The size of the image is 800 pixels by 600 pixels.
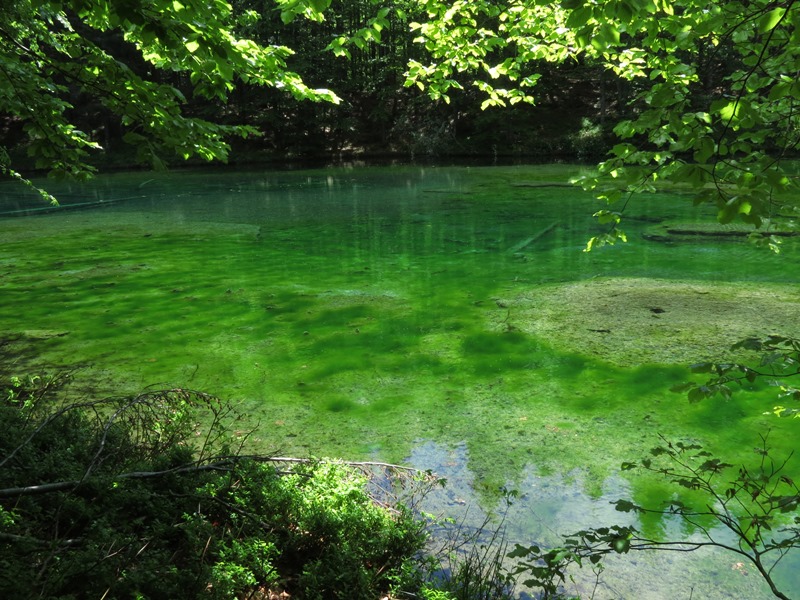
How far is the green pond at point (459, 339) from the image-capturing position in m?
2.99

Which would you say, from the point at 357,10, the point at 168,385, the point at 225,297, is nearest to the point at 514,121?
the point at 357,10

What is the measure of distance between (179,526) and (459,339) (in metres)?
3.06

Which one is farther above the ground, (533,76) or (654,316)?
(533,76)

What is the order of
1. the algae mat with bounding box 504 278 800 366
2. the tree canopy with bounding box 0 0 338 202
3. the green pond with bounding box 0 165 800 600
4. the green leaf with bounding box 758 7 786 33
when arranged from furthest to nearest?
the algae mat with bounding box 504 278 800 366 → the green pond with bounding box 0 165 800 600 → the tree canopy with bounding box 0 0 338 202 → the green leaf with bounding box 758 7 786 33

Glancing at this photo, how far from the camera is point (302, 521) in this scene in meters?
2.27

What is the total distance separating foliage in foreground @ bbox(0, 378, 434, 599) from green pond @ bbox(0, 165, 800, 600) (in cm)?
60

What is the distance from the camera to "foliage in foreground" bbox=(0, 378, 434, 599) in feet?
5.88

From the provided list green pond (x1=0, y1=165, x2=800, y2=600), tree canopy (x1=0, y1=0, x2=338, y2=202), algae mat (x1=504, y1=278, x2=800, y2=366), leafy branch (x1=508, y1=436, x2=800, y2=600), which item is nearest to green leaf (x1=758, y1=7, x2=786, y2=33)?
leafy branch (x1=508, y1=436, x2=800, y2=600)

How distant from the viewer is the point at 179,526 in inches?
83.5

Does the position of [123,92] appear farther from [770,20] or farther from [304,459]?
[770,20]

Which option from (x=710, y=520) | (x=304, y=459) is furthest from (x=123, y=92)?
(x=710, y=520)

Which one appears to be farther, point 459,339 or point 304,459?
point 459,339

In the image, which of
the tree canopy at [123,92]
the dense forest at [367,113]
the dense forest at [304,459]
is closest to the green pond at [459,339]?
the dense forest at [304,459]

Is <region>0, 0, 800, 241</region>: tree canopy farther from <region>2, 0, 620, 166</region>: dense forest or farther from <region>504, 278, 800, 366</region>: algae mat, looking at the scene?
<region>2, 0, 620, 166</region>: dense forest
